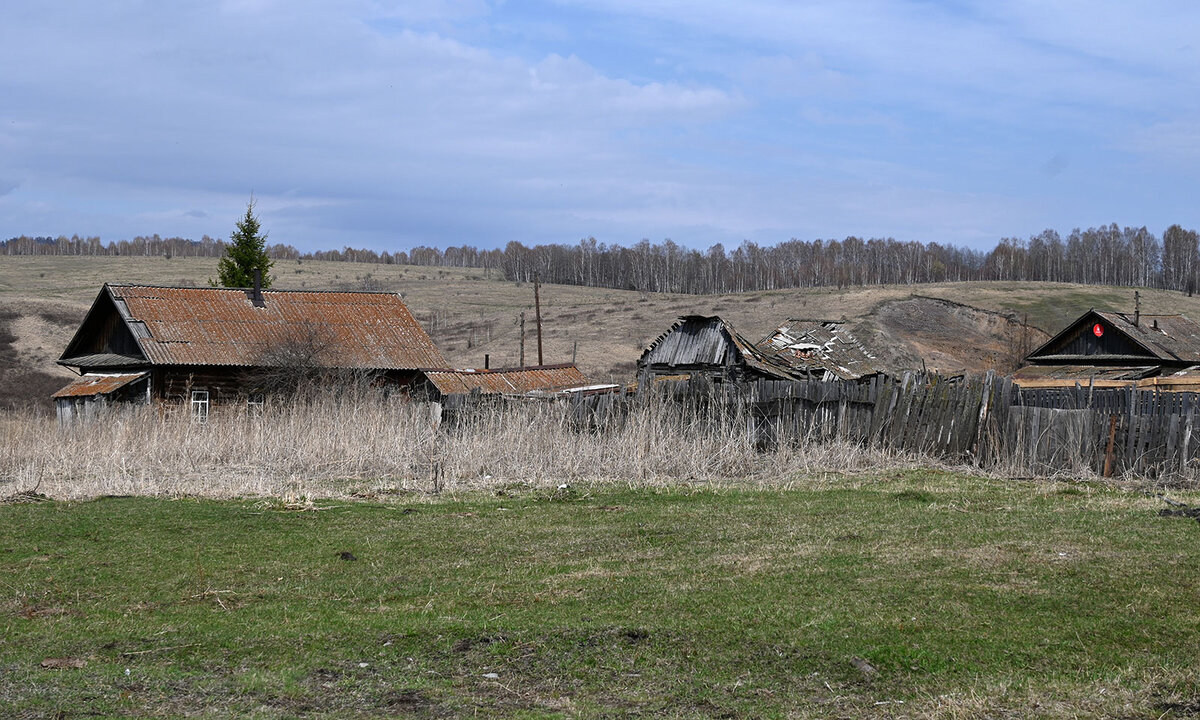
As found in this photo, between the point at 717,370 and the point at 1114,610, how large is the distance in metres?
23.0

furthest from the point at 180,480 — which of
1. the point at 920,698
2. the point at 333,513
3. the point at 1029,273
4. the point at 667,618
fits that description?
the point at 1029,273

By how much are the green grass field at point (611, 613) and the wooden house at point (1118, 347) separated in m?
32.8

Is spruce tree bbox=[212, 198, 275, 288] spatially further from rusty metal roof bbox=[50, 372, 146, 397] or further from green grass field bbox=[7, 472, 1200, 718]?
green grass field bbox=[7, 472, 1200, 718]

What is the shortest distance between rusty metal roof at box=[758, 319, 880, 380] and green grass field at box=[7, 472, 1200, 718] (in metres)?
18.9

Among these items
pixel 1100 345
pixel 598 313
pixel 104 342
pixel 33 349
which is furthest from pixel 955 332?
pixel 33 349

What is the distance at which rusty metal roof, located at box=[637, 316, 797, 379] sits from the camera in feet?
94.4

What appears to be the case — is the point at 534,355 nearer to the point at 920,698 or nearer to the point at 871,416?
the point at 871,416

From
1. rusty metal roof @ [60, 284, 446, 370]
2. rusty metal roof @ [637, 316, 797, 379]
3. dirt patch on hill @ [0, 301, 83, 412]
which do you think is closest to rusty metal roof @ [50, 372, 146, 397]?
rusty metal roof @ [60, 284, 446, 370]

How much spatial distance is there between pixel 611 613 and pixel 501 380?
2508 centimetres

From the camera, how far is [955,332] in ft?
231

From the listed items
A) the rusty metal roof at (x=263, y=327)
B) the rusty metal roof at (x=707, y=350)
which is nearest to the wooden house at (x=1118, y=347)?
the rusty metal roof at (x=707, y=350)

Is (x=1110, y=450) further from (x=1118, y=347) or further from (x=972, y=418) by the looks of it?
(x=1118, y=347)

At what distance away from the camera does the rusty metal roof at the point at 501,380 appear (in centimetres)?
3122

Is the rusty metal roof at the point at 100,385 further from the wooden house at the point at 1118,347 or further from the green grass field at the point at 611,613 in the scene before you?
the wooden house at the point at 1118,347
